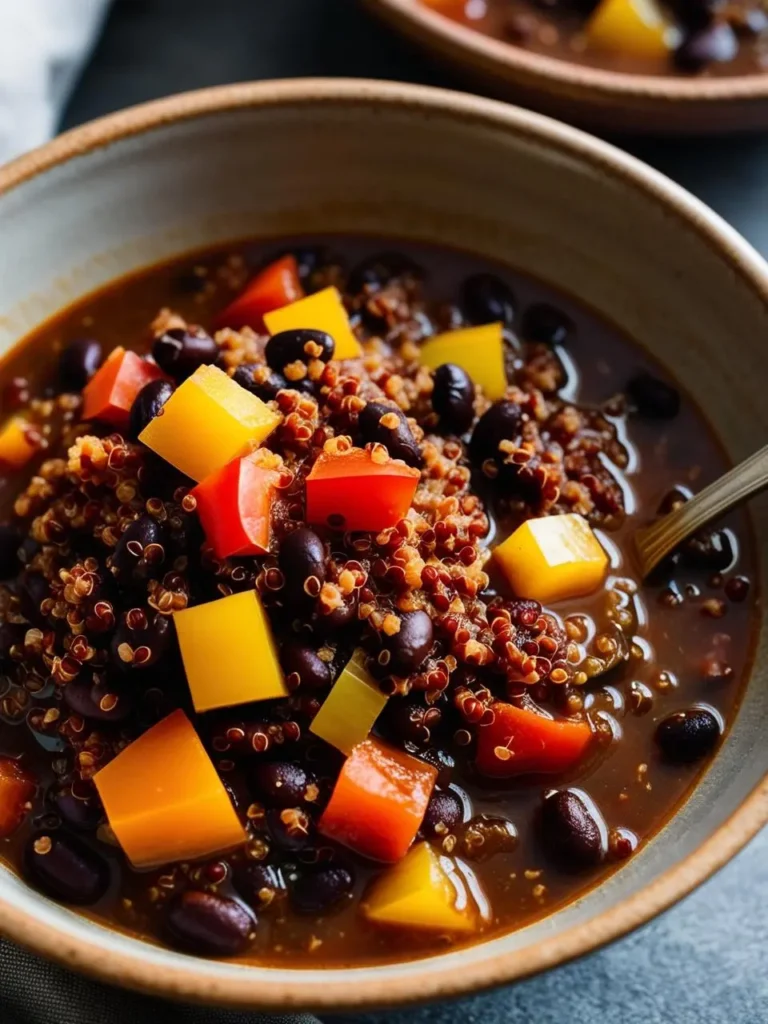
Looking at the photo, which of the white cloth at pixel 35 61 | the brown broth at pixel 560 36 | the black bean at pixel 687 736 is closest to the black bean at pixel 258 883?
the black bean at pixel 687 736

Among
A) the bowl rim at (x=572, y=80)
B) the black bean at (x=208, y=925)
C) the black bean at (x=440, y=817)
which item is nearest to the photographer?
the black bean at (x=208, y=925)

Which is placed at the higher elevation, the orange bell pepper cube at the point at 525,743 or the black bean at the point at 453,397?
the black bean at the point at 453,397

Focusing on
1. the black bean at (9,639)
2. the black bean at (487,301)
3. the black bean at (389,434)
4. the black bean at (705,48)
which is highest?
the black bean at (705,48)

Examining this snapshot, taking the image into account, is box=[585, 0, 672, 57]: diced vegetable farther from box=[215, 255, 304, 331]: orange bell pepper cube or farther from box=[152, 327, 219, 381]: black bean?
box=[152, 327, 219, 381]: black bean

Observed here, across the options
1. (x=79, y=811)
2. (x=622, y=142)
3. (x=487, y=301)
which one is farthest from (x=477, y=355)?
(x=79, y=811)

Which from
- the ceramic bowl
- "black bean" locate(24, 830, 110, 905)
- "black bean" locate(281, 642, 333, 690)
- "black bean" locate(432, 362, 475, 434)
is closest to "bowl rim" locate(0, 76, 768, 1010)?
"black bean" locate(24, 830, 110, 905)

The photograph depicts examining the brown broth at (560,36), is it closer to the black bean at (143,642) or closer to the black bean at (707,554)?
the black bean at (707,554)
